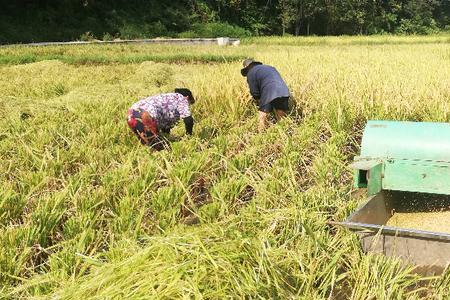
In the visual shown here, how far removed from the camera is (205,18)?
80.1ft

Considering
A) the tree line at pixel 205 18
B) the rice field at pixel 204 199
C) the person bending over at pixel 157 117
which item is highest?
the tree line at pixel 205 18

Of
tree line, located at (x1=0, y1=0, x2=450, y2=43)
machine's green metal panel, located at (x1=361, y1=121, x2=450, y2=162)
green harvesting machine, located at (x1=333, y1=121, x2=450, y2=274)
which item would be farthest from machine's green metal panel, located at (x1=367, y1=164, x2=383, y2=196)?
tree line, located at (x1=0, y1=0, x2=450, y2=43)

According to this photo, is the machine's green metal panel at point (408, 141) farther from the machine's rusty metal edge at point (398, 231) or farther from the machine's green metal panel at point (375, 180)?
the machine's rusty metal edge at point (398, 231)

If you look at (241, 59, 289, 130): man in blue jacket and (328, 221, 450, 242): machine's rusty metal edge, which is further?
(241, 59, 289, 130): man in blue jacket

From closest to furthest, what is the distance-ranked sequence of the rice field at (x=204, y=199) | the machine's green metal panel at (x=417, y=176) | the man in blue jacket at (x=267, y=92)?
1. the rice field at (x=204, y=199)
2. the machine's green metal panel at (x=417, y=176)
3. the man in blue jacket at (x=267, y=92)

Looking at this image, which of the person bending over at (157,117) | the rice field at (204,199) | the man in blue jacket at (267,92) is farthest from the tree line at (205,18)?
the person bending over at (157,117)

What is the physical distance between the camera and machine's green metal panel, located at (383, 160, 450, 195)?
8.92ft

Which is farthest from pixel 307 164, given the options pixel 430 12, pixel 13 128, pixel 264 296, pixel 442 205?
pixel 430 12

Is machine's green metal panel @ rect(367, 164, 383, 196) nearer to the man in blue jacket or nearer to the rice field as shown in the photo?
the rice field

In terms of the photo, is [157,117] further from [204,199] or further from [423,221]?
[423,221]

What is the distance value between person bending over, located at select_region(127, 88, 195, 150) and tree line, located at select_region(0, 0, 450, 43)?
14931 mm

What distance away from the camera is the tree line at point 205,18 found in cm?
1908

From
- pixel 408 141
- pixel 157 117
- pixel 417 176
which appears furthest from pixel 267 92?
pixel 417 176

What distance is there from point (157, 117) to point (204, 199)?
1.15 m
